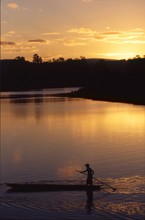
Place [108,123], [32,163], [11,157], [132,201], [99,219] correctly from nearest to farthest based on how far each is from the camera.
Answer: [99,219]
[132,201]
[32,163]
[11,157]
[108,123]

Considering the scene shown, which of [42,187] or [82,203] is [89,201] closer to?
[82,203]

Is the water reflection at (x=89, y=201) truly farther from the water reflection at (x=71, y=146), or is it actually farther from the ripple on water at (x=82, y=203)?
the water reflection at (x=71, y=146)

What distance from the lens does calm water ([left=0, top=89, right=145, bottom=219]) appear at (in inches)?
1113

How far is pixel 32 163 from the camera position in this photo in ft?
137

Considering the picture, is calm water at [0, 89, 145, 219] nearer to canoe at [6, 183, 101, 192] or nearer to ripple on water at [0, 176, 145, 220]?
ripple on water at [0, 176, 145, 220]

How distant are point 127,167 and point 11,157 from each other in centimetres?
1294

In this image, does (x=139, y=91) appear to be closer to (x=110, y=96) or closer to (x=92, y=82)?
(x=110, y=96)

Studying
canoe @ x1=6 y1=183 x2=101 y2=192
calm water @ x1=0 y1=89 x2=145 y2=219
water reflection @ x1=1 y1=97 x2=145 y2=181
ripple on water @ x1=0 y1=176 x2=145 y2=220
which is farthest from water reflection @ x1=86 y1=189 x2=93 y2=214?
water reflection @ x1=1 y1=97 x2=145 y2=181

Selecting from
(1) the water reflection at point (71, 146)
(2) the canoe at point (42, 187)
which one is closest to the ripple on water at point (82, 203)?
(2) the canoe at point (42, 187)

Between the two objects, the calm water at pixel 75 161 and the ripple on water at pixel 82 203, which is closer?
the ripple on water at pixel 82 203

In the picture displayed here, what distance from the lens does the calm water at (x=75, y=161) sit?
28281 mm

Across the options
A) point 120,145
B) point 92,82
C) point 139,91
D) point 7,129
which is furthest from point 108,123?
point 92,82

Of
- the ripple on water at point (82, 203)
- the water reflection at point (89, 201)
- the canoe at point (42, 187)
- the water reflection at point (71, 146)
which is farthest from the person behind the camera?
the water reflection at point (71, 146)

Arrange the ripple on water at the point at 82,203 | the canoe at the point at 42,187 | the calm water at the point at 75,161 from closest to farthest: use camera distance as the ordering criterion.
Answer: the ripple on water at the point at 82,203 < the calm water at the point at 75,161 < the canoe at the point at 42,187
